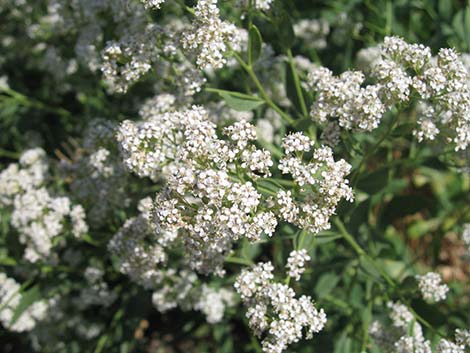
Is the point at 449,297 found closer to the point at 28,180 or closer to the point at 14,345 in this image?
the point at 28,180

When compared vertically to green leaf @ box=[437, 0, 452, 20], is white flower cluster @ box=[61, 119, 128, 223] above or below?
below

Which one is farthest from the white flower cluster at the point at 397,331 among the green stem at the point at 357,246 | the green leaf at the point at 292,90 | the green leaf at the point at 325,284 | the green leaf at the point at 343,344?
the green leaf at the point at 292,90

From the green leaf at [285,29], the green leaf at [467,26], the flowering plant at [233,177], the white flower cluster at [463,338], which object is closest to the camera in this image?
the flowering plant at [233,177]

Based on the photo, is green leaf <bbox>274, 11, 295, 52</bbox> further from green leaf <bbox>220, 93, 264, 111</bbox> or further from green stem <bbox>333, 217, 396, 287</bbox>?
green stem <bbox>333, 217, 396, 287</bbox>

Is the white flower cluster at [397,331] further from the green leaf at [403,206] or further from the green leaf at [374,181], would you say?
the green leaf at [403,206]

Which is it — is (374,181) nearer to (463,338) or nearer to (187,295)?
(463,338)

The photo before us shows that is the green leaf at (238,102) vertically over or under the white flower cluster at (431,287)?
over

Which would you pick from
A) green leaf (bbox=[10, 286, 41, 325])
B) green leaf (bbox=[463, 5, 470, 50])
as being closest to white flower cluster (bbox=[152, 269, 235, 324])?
green leaf (bbox=[10, 286, 41, 325])
